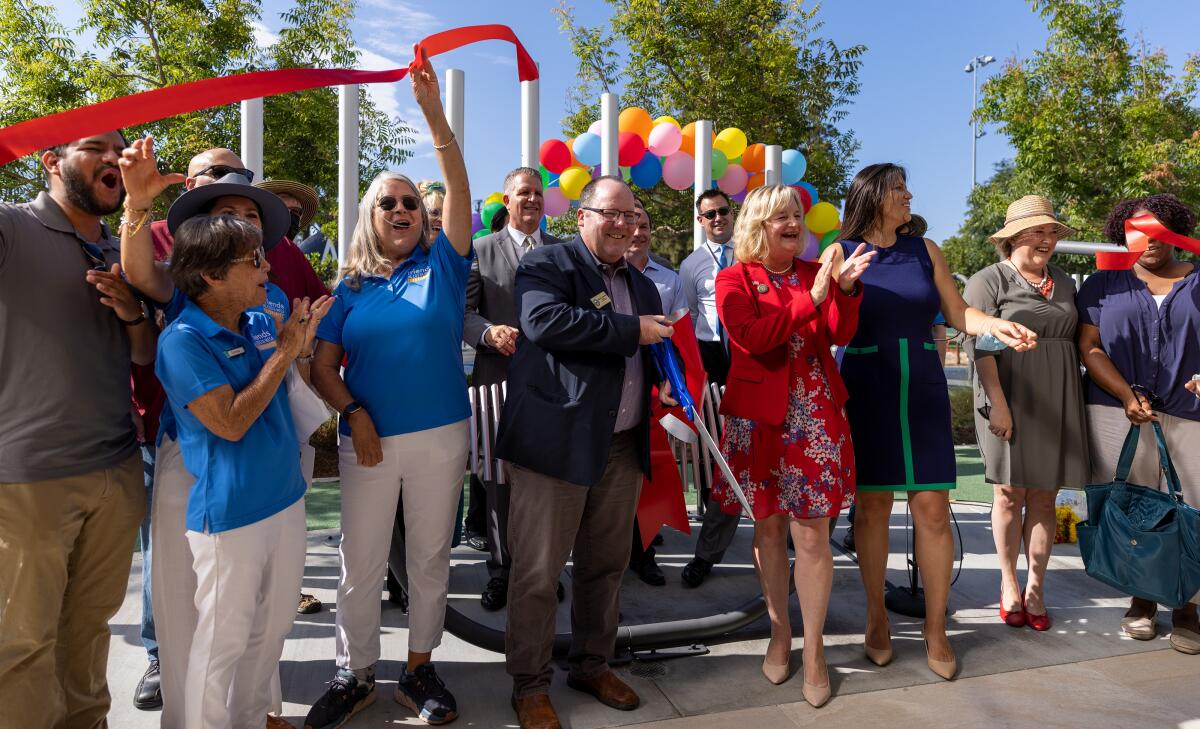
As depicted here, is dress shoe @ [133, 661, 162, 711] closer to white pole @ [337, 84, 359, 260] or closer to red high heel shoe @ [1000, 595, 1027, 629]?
white pole @ [337, 84, 359, 260]

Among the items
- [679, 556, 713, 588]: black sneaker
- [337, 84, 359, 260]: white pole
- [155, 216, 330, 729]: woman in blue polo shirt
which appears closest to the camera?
[155, 216, 330, 729]: woman in blue polo shirt

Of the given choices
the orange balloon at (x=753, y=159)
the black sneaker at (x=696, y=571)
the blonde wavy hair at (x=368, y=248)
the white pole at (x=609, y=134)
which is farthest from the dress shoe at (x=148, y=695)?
the orange balloon at (x=753, y=159)

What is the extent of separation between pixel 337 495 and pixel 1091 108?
11265 mm

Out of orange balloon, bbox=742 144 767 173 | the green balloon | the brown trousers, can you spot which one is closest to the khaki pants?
the brown trousers

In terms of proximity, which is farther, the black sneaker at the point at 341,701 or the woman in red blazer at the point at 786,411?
the woman in red blazer at the point at 786,411

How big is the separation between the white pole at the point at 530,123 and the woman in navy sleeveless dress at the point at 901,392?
12.1 feet

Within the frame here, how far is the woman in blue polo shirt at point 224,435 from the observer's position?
214 cm

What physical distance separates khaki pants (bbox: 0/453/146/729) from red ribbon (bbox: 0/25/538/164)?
95 centimetres

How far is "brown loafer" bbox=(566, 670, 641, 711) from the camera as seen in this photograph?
9.50 feet

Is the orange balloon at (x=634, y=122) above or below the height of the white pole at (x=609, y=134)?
above

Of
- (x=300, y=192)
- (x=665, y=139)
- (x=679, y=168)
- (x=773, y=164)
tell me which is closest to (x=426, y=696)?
(x=300, y=192)

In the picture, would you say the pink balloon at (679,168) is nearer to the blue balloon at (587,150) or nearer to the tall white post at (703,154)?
the blue balloon at (587,150)

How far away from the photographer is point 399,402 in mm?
2695

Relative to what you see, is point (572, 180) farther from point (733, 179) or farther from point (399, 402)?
point (399, 402)
